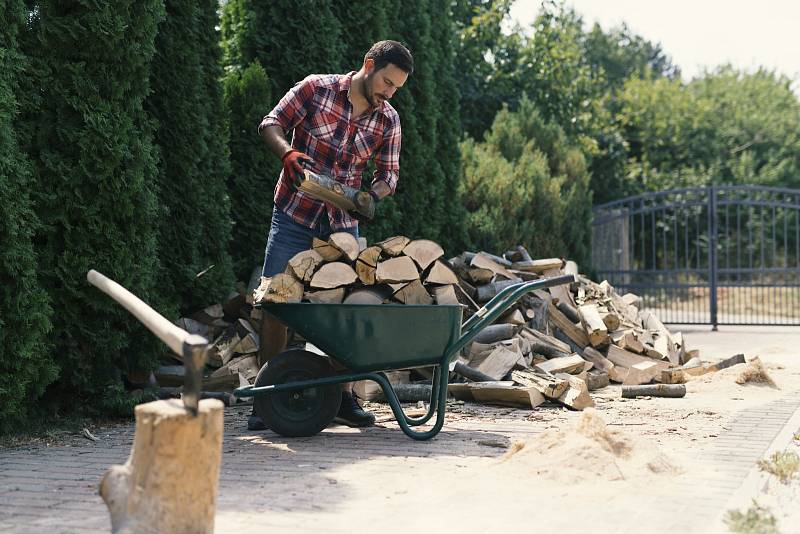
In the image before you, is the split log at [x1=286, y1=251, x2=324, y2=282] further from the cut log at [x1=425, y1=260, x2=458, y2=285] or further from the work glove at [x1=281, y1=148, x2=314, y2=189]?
the cut log at [x1=425, y1=260, x2=458, y2=285]

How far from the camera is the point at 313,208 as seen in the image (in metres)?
4.68

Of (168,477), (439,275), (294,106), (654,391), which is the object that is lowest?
(654,391)

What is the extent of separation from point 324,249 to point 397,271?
0.53 meters

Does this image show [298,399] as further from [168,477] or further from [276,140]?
[168,477]

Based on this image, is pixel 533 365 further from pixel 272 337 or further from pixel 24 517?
pixel 24 517

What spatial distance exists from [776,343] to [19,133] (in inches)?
318

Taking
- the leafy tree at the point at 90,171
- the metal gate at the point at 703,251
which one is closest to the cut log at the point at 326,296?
the leafy tree at the point at 90,171

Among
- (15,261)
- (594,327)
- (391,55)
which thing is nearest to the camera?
(15,261)

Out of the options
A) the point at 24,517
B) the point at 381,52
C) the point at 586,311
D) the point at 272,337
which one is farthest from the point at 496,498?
the point at 586,311

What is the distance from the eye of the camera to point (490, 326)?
638 centimetres

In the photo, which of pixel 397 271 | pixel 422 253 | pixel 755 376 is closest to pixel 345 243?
pixel 397 271

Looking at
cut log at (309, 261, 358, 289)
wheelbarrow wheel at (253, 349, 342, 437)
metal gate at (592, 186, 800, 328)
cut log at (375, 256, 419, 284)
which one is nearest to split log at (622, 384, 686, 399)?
cut log at (375, 256, 419, 284)

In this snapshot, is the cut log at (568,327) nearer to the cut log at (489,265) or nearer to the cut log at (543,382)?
the cut log at (489,265)

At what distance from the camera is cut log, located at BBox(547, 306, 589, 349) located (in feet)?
22.6
